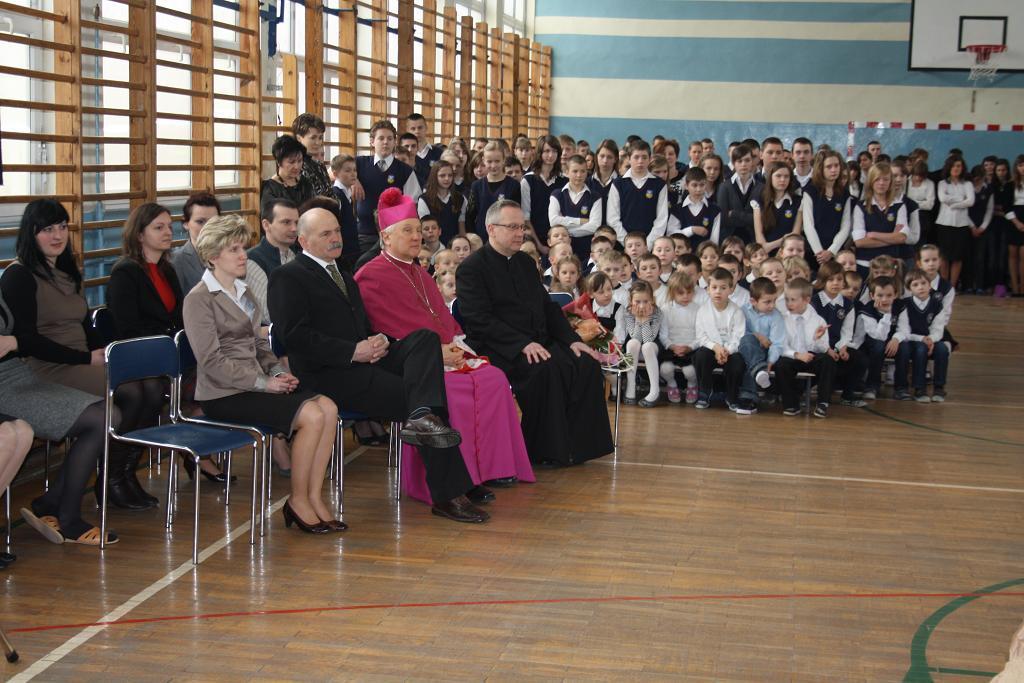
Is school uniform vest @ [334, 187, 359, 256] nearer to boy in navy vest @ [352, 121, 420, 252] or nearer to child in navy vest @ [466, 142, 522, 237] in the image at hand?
boy in navy vest @ [352, 121, 420, 252]

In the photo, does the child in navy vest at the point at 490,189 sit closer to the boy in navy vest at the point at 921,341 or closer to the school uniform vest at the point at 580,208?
the school uniform vest at the point at 580,208

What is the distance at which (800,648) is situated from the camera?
3496mm

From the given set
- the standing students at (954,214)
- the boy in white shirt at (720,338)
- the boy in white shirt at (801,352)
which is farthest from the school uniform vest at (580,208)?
the standing students at (954,214)

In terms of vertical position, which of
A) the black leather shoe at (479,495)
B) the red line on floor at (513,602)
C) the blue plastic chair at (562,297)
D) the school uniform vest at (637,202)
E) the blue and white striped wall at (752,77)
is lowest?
the red line on floor at (513,602)

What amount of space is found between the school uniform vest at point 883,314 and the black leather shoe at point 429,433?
13.3 feet

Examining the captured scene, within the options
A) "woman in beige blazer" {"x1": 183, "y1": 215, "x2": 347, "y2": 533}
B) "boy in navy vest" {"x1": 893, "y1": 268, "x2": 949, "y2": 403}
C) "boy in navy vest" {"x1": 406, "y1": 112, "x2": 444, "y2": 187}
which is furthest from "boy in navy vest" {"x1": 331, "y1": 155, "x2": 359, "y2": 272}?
"boy in navy vest" {"x1": 893, "y1": 268, "x2": 949, "y2": 403}

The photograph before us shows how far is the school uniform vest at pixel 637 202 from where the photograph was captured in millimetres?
8555

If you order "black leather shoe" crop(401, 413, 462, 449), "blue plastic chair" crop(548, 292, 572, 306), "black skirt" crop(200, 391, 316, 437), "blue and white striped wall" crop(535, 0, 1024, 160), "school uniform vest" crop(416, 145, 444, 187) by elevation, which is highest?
"blue and white striped wall" crop(535, 0, 1024, 160)

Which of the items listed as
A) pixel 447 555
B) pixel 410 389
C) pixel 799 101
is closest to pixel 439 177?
pixel 410 389

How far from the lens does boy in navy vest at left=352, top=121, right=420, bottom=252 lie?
8.19m

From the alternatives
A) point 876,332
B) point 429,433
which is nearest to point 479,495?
point 429,433

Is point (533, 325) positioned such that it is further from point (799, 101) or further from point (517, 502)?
point (799, 101)

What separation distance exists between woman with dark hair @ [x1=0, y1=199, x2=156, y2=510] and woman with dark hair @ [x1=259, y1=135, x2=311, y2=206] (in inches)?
77.5

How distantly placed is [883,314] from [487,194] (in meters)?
3.09
